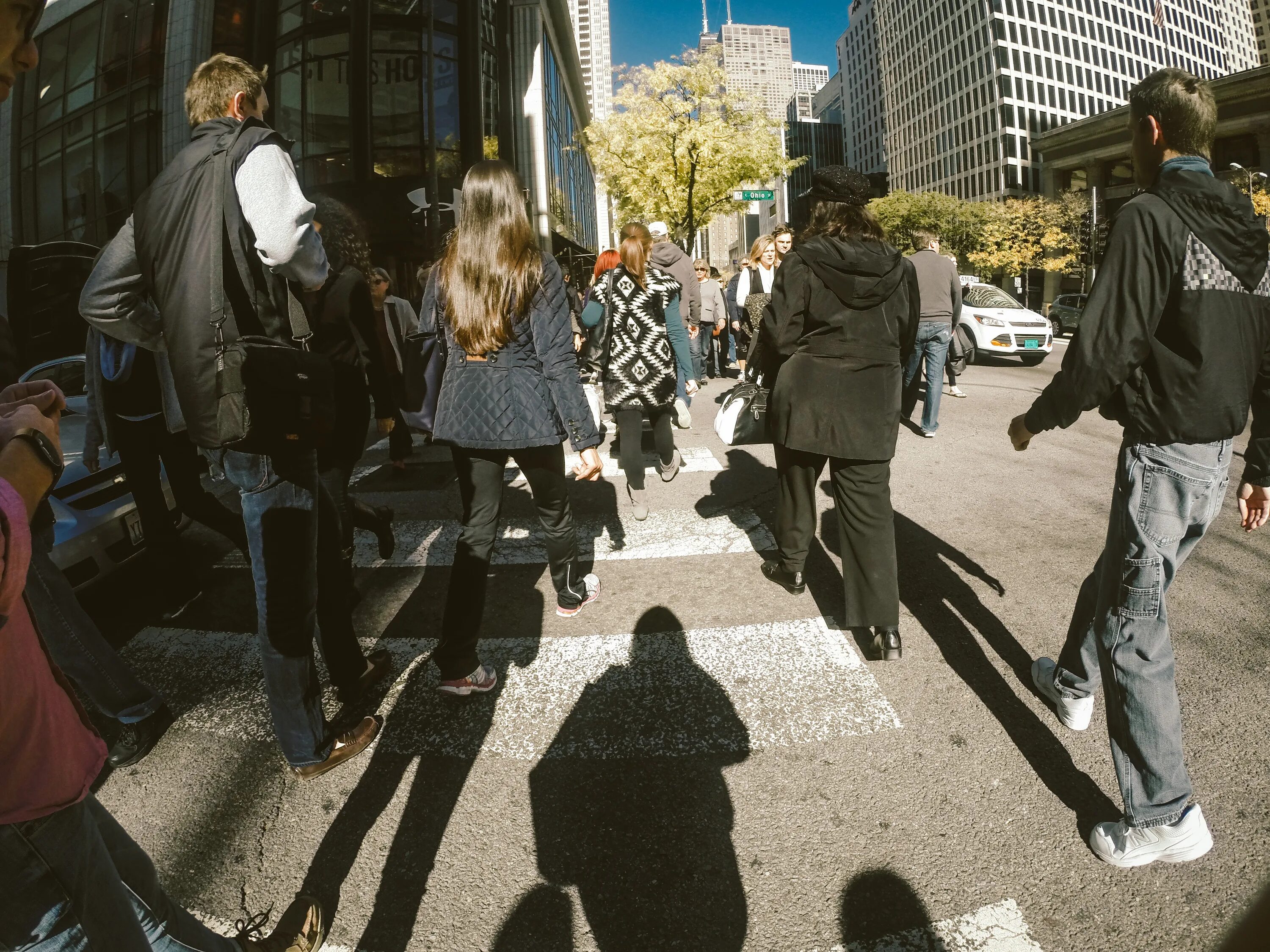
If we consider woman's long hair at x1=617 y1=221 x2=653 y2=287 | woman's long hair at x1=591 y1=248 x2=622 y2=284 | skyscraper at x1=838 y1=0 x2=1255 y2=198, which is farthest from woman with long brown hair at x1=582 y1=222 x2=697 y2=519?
skyscraper at x1=838 y1=0 x2=1255 y2=198

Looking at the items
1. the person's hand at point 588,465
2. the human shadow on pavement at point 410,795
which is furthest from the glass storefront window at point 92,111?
the human shadow on pavement at point 410,795

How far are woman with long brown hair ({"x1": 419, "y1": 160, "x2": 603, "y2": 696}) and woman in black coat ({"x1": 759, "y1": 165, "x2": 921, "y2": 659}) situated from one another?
1054 mm

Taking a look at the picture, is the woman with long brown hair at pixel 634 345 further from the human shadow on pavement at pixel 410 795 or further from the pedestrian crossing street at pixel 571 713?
the human shadow on pavement at pixel 410 795

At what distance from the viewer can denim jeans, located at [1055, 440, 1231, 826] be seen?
7.01 feet

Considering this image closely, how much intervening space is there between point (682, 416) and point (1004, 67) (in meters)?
99.2

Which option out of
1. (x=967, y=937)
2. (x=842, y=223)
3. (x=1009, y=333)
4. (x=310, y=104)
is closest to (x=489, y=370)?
(x=842, y=223)

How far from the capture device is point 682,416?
337 inches

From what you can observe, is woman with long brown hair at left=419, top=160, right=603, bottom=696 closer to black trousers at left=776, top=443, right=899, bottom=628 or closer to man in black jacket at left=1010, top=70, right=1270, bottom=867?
black trousers at left=776, top=443, right=899, bottom=628

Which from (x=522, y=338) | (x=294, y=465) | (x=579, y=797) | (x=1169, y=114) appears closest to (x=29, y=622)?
(x=294, y=465)

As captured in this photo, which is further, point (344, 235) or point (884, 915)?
point (344, 235)

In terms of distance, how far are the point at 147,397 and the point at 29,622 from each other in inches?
124

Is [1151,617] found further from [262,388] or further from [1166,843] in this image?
[262,388]

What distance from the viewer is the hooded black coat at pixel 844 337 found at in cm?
338

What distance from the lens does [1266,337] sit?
218cm
